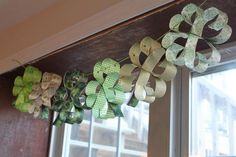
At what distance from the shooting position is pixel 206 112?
1.63 metres

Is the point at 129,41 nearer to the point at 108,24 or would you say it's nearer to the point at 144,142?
the point at 108,24

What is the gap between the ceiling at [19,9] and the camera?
1.84m

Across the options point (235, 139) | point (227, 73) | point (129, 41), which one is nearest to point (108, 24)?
point (129, 41)

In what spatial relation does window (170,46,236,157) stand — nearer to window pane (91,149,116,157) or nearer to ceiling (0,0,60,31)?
window pane (91,149,116,157)

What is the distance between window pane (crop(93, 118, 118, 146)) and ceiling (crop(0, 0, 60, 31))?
744 mm

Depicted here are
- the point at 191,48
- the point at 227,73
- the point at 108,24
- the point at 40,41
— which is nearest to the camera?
the point at 191,48

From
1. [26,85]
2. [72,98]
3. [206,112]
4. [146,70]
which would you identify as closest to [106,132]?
[72,98]

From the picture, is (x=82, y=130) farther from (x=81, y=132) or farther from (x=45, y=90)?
(x=45, y=90)

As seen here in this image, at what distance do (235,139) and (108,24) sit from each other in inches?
28.3

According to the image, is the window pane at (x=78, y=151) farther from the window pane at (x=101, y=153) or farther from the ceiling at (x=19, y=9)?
the ceiling at (x=19, y=9)

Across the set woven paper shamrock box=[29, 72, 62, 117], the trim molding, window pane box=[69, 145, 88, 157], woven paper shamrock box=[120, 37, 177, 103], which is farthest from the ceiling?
window pane box=[69, 145, 88, 157]

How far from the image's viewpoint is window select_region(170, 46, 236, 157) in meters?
1.55

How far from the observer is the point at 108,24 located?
1.47 meters

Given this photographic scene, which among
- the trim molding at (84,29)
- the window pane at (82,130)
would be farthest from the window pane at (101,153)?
the trim molding at (84,29)
